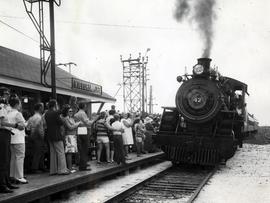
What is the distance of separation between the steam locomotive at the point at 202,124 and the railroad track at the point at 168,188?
0.55 metres

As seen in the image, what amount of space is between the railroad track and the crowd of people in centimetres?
125

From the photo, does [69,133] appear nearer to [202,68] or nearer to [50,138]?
Answer: [50,138]

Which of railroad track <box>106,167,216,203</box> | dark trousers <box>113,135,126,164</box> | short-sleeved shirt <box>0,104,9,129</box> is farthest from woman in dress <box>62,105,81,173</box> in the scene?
short-sleeved shirt <box>0,104,9,129</box>

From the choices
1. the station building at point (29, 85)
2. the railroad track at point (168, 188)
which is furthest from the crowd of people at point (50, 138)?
the railroad track at point (168, 188)

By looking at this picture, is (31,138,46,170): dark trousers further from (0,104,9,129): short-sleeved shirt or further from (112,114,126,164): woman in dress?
(112,114,126,164): woman in dress

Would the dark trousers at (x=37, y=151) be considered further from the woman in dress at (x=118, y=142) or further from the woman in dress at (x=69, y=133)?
the woman in dress at (x=118, y=142)

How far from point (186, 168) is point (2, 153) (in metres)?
7.35

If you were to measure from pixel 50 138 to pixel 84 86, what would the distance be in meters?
7.84

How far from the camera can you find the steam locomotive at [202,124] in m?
11.2

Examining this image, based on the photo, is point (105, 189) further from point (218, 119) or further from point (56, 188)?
point (218, 119)

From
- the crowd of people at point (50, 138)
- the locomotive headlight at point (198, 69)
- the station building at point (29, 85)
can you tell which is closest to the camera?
the crowd of people at point (50, 138)

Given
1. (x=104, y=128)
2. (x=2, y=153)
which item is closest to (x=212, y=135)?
(x=104, y=128)

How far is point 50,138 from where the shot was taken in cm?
757

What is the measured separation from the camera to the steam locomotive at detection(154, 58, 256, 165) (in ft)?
36.6
